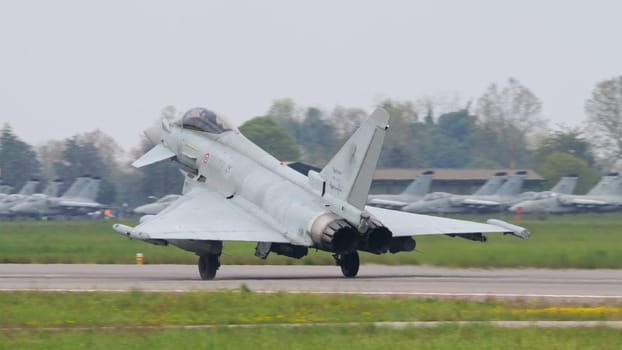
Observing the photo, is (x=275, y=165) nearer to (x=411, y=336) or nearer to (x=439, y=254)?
(x=439, y=254)

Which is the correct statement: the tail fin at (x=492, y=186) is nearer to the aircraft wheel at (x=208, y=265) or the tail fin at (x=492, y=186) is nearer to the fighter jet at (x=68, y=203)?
the fighter jet at (x=68, y=203)

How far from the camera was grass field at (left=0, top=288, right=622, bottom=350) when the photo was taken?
14211mm

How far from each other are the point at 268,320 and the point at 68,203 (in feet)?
264

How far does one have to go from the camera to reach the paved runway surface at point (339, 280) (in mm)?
22312

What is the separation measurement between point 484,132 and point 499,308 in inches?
4421

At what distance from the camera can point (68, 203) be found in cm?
9525

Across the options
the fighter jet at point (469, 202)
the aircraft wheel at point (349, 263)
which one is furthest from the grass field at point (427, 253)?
the fighter jet at point (469, 202)

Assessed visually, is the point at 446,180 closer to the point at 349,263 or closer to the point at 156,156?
the point at 156,156

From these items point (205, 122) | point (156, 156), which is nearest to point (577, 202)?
point (156, 156)

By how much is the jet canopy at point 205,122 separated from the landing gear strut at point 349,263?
217 inches

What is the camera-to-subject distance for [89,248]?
40281mm

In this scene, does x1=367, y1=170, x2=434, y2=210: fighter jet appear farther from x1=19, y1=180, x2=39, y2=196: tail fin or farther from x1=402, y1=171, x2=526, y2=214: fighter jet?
x1=19, y1=180, x2=39, y2=196: tail fin

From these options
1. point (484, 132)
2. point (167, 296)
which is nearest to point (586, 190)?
point (484, 132)

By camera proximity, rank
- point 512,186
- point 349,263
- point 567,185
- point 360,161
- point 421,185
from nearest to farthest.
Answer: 1. point 360,161
2. point 349,263
3. point 567,185
4. point 421,185
5. point 512,186
